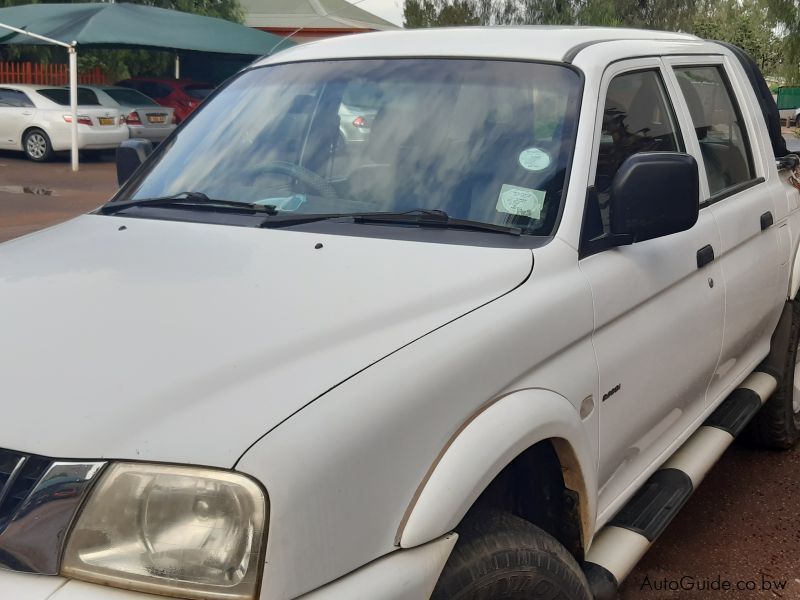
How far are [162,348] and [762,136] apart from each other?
128 inches

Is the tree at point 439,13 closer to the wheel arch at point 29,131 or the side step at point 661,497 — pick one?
the wheel arch at point 29,131

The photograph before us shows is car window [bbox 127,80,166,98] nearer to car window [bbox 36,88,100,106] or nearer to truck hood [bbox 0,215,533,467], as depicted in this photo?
car window [bbox 36,88,100,106]

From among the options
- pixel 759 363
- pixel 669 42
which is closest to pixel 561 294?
pixel 669 42

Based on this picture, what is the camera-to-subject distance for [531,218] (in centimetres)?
276

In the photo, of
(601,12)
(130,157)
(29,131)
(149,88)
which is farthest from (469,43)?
(601,12)

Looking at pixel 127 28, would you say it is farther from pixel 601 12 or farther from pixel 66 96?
pixel 601 12

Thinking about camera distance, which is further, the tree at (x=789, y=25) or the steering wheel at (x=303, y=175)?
A: the tree at (x=789, y=25)

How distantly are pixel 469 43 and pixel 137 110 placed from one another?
1785cm

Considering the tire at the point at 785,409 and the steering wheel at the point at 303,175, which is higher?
the steering wheel at the point at 303,175

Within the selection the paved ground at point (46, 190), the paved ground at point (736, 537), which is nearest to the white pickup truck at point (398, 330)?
the paved ground at point (736, 537)

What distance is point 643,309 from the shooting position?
295cm

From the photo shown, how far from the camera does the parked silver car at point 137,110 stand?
1981cm

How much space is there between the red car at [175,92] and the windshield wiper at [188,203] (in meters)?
19.7

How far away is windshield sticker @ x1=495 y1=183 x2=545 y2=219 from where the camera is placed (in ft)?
9.10
